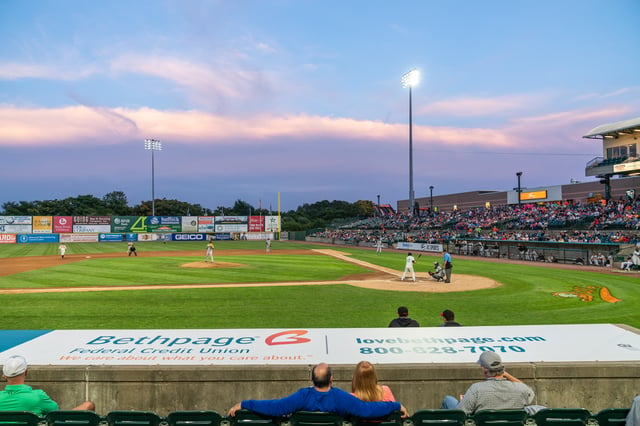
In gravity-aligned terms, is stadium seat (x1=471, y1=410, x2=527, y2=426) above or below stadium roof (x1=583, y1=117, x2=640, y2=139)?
below

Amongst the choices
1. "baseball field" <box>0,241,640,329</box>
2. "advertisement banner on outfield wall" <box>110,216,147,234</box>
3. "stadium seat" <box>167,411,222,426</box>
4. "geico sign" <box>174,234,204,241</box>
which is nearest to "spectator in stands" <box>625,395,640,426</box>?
"stadium seat" <box>167,411,222,426</box>

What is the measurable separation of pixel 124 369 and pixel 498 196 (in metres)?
71.6

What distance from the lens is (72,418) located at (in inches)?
147

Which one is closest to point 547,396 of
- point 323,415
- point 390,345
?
point 390,345

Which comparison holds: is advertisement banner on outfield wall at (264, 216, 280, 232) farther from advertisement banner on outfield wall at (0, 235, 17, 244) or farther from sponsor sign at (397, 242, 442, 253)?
advertisement banner on outfield wall at (0, 235, 17, 244)

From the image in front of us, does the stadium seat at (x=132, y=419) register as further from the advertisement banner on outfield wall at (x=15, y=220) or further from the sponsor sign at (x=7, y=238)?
the sponsor sign at (x=7, y=238)

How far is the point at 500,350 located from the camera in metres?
5.68

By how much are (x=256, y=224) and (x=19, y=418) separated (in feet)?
266

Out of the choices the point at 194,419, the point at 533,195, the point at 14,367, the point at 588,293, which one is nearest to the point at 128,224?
the point at 533,195

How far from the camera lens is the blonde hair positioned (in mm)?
4047

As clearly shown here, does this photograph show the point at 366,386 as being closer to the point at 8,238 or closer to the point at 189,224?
the point at 189,224

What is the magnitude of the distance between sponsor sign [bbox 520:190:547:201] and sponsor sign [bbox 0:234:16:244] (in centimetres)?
8331

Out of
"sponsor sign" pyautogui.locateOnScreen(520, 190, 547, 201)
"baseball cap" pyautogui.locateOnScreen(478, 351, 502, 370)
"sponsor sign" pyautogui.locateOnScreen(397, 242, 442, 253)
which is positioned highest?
"sponsor sign" pyautogui.locateOnScreen(520, 190, 547, 201)

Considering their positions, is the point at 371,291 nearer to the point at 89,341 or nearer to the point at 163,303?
the point at 163,303
